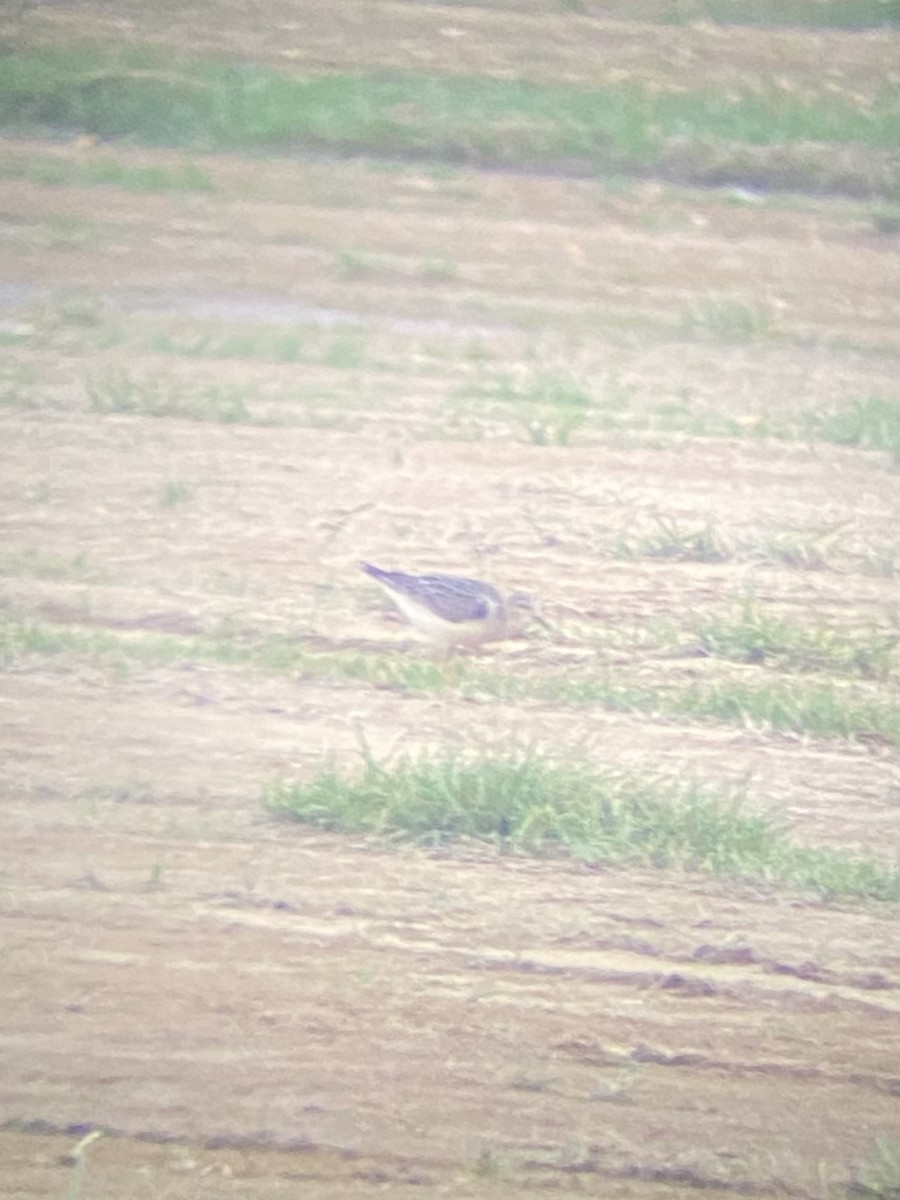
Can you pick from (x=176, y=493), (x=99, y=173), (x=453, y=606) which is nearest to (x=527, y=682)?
(x=453, y=606)

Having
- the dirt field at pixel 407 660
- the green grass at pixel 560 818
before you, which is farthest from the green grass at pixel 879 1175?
the green grass at pixel 560 818

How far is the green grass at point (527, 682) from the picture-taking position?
2.05 m

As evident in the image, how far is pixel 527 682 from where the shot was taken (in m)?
2.07

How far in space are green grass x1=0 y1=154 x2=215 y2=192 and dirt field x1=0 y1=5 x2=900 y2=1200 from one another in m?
0.01

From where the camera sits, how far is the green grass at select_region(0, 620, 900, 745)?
2047 mm

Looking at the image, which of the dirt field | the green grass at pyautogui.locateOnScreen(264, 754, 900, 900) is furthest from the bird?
the green grass at pyautogui.locateOnScreen(264, 754, 900, 900)

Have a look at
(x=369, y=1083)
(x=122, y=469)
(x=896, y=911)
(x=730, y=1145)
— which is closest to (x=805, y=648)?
(x=896, y=911)

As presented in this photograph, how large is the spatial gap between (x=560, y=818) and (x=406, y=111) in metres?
0.93

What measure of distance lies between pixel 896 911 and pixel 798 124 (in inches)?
39.3

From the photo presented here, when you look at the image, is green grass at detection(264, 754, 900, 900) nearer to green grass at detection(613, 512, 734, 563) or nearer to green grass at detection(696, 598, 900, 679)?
green grass at detection(696, 598, 900, 679)

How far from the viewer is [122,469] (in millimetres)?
2160

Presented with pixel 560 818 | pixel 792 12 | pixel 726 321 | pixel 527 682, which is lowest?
pixel 560 818

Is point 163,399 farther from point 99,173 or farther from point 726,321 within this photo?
point 726,321

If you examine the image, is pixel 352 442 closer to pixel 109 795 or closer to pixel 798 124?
pixel 109 795
